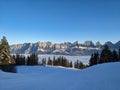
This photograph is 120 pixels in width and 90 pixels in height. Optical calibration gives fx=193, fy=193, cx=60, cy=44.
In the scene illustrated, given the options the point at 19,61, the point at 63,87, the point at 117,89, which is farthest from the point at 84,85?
the point at 19,61

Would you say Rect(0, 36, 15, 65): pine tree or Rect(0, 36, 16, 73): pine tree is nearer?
Rect(0, 36, 16, 73): pine tree

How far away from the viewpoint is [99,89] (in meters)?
13.7

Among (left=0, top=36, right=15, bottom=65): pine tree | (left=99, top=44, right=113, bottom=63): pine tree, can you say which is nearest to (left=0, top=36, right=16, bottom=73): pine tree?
(left=0, top=36, right=15, bottom=65): pine tree

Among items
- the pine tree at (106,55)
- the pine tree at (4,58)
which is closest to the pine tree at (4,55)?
the pine tree at (4,58)

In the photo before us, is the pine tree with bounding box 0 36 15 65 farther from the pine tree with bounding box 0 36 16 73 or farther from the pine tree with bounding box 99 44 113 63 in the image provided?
the pine tree with bounding box 99 44 113 63

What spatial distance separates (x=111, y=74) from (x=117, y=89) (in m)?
3.34

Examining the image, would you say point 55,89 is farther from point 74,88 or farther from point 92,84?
point 92,84

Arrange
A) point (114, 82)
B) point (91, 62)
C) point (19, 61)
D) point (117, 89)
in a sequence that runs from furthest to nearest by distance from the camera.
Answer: point (19, 61), point (91, 62), point (114, 82), point (117, 89)

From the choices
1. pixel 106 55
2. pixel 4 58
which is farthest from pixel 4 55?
pixel 106 55

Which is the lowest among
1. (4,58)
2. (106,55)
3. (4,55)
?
(4,58)

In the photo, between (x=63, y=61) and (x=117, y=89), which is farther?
(x=63, y=61)

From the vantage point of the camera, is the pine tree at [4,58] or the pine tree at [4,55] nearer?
the pine tree at [4,58]

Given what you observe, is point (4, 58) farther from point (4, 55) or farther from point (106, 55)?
point (106, 55)

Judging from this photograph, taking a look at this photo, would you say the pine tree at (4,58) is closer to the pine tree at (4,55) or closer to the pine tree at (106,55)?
the pine tree at (4,55)
